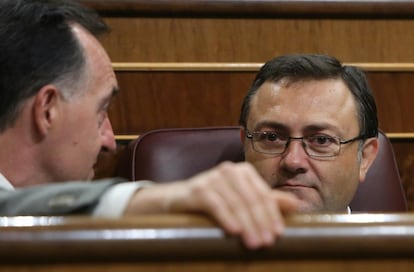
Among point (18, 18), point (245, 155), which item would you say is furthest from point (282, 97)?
point (18, 18)

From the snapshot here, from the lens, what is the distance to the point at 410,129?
1285mm

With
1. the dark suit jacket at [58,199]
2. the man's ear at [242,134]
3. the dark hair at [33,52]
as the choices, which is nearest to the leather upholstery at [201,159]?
the man's ear at [242,134]

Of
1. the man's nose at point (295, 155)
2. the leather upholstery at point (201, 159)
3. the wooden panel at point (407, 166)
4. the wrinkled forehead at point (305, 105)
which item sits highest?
the wrinkled forehead at point (305, 105)

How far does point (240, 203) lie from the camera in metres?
0.45

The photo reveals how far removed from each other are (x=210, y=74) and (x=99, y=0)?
0.72 feet

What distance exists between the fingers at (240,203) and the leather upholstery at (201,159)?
2.06 ft

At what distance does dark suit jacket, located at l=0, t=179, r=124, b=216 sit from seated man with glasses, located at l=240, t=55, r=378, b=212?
567mm

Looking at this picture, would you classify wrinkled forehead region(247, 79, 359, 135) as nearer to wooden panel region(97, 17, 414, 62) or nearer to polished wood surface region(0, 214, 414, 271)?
wooden panel region(97, 17, 414, 62)

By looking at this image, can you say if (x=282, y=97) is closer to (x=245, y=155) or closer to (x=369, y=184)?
(x=245, y=155)

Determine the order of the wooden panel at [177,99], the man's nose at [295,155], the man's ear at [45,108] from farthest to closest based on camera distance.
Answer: the wooden panel at [177,99] < the man's nose at [295,155] < the man's ear at [45,108]

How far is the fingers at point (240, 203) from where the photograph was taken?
0.43 meters

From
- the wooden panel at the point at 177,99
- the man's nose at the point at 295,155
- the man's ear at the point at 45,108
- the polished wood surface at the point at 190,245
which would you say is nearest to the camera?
the polished wood surface at the point at 190,245

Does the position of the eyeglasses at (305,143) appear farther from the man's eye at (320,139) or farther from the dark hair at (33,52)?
the dark hair at (33,52)

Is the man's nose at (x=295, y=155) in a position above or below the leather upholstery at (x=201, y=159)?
above
